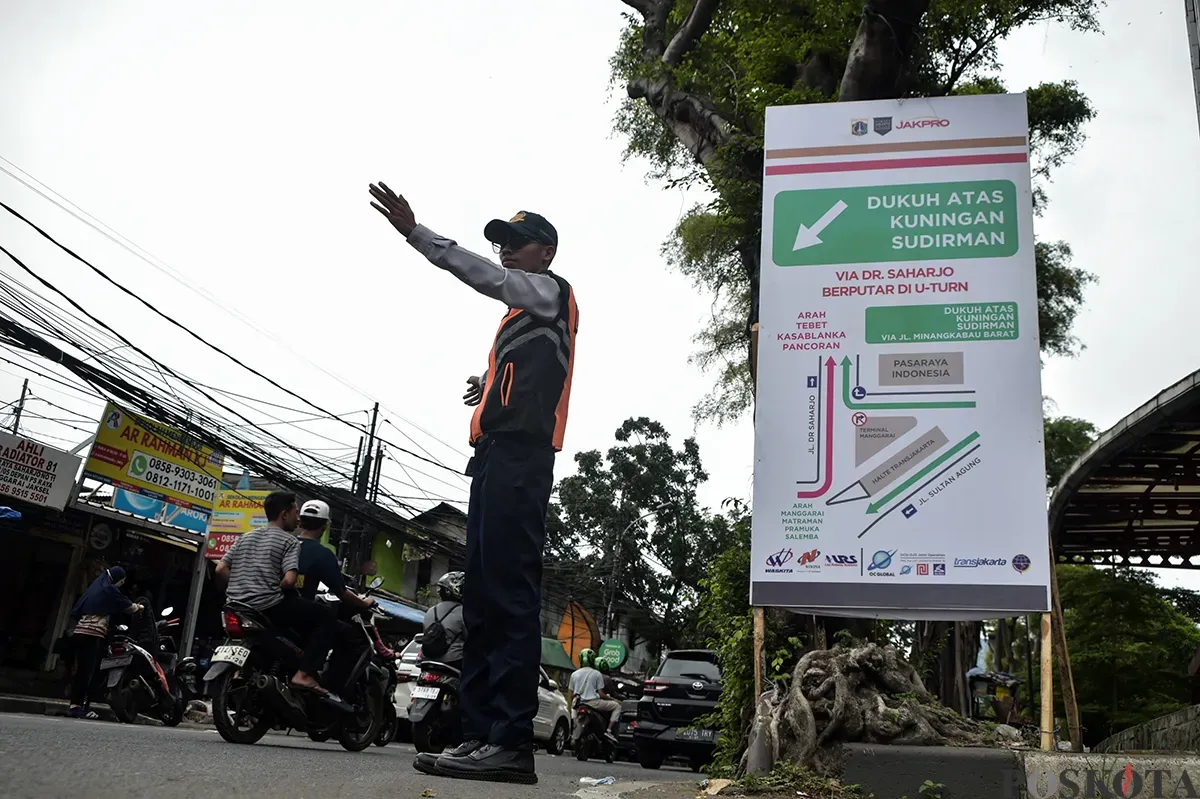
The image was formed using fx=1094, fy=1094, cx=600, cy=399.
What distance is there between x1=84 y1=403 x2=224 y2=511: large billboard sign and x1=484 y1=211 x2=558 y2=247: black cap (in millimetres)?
11633

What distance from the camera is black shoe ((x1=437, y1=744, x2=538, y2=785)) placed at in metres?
3.85

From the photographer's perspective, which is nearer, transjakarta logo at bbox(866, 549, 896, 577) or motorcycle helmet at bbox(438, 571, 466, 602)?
transjakarta logo at bbox(866, 549, 896, 577)

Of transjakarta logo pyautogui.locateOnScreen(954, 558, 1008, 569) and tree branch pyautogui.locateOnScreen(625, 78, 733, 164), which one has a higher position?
tree branch pyautogui.locateOnScreen(625, 78, 733, 164)

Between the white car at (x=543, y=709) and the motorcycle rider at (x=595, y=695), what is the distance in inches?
12.3

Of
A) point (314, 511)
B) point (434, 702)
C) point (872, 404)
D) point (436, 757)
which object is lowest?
point (436, 757)

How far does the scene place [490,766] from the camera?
3875mm

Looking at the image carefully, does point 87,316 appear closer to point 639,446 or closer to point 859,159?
point 859,159

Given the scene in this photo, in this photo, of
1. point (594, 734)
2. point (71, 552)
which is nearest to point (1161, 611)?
point (594, 734)

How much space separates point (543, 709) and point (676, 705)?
93.2 inches

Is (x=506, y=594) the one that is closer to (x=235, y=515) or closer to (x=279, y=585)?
(x=279, y=585)

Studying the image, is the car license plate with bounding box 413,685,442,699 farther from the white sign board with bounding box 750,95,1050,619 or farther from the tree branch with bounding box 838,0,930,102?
the tree branch with bounding box 838,0,930,102

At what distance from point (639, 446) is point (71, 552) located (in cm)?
2177

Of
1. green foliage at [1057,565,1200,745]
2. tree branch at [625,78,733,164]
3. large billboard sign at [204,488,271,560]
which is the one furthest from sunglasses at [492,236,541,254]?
large billboard sign at [204,488,271,560]

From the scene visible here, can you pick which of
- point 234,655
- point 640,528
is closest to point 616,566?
point 640,528
